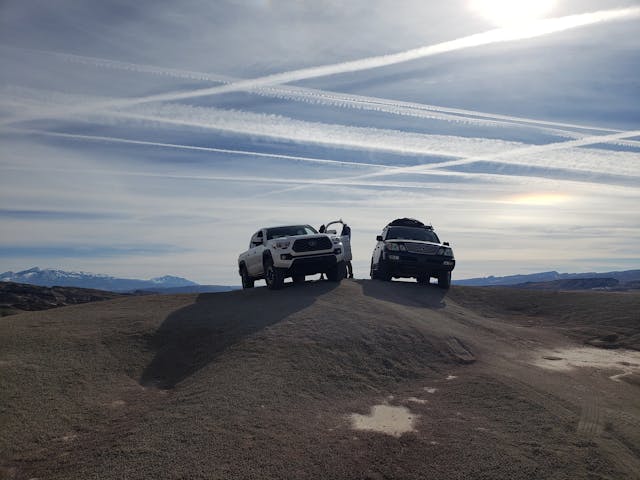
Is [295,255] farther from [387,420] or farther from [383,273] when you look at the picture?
[387,420]

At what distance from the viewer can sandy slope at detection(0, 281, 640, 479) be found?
228 inches

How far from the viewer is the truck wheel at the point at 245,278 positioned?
60.8ft

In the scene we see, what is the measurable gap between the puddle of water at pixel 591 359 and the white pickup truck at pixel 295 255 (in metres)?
6.92

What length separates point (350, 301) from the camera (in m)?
13.6

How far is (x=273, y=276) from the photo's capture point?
1587cm

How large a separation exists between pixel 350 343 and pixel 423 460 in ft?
14.0

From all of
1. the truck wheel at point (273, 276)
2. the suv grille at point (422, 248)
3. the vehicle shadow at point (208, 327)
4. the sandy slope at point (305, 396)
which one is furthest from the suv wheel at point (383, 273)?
the sandy slope at point (305, 396)

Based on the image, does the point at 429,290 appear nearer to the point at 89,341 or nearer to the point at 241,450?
the point at 89,341

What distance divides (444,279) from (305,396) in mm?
12863

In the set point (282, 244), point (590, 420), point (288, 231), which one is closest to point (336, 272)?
point (288, 231)

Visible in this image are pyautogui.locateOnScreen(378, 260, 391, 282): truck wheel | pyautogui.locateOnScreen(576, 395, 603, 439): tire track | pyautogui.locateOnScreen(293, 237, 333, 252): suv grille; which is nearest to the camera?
pyautogui.locateOnScreen(576, 395, 603, 439): tire track

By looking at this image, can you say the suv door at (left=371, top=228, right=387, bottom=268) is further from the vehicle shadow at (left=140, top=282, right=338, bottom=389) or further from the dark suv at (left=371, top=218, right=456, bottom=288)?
the vehicle shadow at (left=140, top=282, right=338, bottom=389)

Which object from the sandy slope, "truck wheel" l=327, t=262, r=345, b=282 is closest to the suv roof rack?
"truck wheel" l=327, t=262, r=345, b=282

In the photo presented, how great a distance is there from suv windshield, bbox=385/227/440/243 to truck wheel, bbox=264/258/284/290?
18.3 ft
